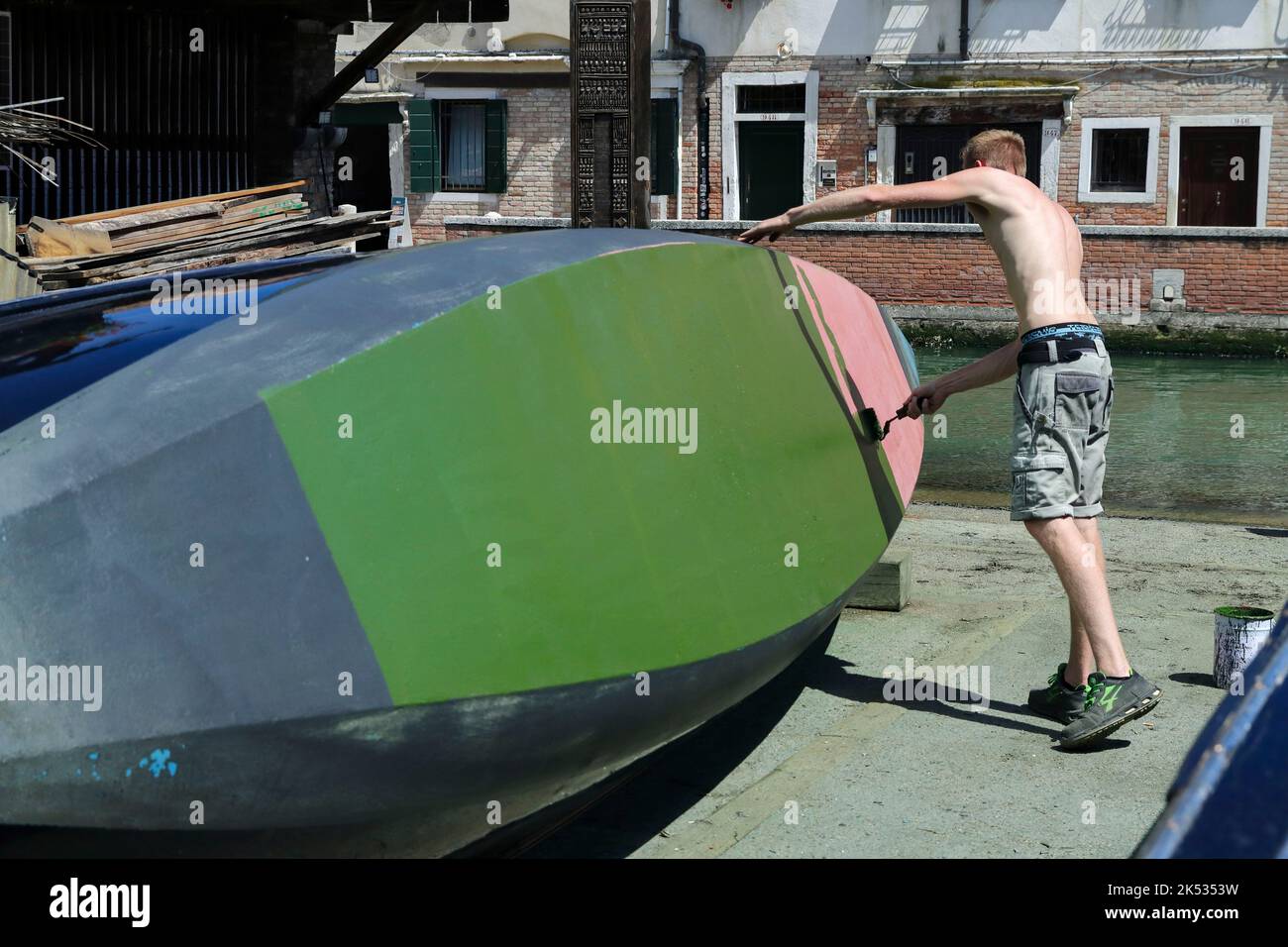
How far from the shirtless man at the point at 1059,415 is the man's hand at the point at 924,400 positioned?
291 millimetres

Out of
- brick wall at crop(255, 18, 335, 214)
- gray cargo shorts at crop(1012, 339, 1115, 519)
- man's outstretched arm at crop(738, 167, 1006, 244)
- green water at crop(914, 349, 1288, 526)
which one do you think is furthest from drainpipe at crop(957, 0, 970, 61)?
gray cargo shorts at crop(1012, 339, 1115, 519)

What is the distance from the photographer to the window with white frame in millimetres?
23875

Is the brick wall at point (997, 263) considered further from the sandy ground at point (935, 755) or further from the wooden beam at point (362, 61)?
the sandy ground at point (935, 755)

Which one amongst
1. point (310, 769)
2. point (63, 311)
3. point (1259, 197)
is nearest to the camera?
point (310, 769)

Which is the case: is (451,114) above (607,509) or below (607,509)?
above

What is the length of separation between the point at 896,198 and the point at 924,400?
0.76 metres

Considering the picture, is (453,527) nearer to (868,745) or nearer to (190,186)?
(868,745)

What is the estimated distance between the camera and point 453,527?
2799 mm

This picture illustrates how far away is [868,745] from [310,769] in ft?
7.10

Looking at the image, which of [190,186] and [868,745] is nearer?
[868,745]

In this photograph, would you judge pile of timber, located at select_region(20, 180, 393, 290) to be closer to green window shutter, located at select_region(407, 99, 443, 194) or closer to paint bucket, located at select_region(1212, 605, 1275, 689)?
paint bucket, located at select_region(1212, 605, 1275, 689)

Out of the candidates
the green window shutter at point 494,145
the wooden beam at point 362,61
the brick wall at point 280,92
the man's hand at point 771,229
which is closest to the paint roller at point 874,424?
the man's hand at point 771,229

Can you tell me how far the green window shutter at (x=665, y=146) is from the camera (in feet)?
85.1
